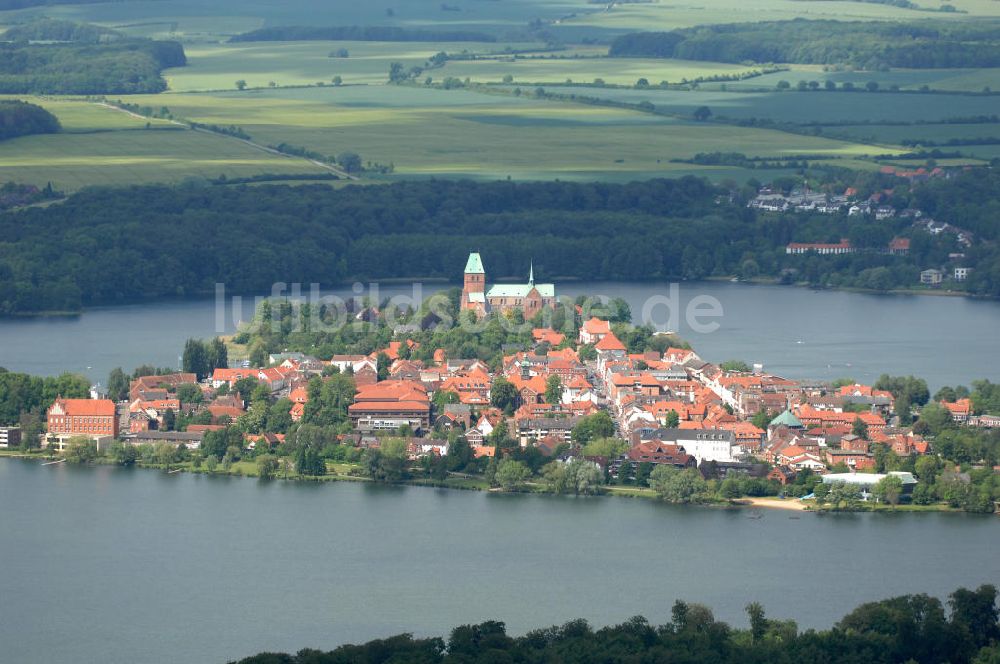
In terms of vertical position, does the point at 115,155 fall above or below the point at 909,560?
above

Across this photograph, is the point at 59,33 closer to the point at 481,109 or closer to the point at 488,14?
the point at 488,14

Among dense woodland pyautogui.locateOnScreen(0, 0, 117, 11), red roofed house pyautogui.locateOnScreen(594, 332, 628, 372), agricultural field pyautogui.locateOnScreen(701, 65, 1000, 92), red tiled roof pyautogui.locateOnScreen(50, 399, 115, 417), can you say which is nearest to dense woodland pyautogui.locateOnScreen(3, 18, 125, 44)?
dense woodland pyautogui.locateOnScreen(0, 0, 117, 11)

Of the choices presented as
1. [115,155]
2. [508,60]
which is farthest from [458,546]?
[508,60]

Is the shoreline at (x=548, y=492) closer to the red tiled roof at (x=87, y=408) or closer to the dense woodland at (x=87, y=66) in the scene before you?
the red tiled roof at (x=87, y=408)

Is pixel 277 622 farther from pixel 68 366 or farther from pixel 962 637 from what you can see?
pixel 68 366

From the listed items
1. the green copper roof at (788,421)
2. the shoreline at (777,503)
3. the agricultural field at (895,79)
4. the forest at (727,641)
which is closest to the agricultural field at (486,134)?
the agricultural field at (895,79)

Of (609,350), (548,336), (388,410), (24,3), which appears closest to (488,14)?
(24,3)
